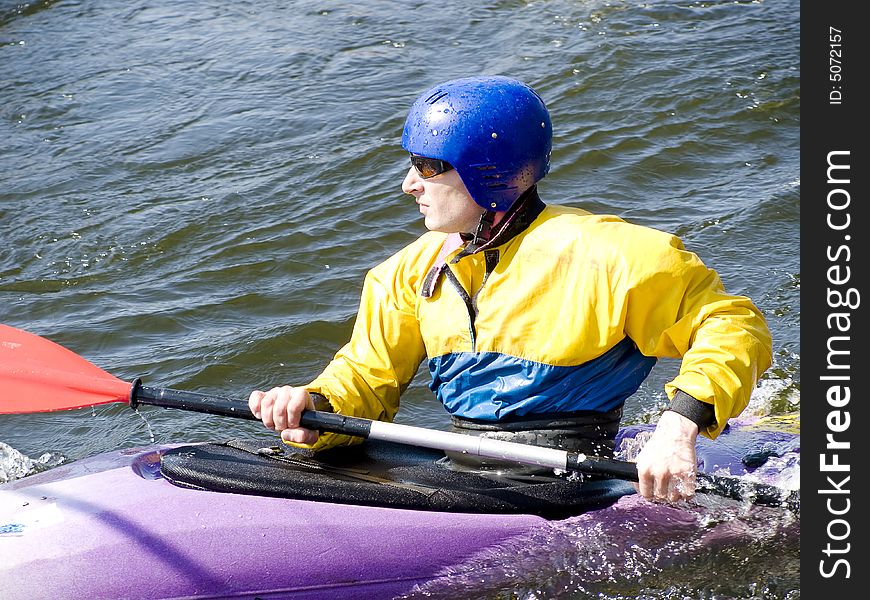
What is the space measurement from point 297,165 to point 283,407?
444cm

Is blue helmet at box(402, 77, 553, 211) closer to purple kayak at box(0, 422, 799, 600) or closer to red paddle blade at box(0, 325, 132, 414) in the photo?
purple kayak at box(0, 422, 799, 600)

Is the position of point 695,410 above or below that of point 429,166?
below

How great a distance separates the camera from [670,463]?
284cm

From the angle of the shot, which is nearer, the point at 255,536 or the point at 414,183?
the point at 255,536

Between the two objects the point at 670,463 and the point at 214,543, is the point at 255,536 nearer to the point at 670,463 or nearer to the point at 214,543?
the point at 214,543

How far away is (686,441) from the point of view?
2906 mm

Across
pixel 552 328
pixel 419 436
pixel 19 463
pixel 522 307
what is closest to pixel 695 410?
pixel 552 328

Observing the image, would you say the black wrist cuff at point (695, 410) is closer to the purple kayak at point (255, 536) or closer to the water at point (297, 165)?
the purple kayak at point (255, 536)

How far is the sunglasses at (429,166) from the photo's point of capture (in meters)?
3.30

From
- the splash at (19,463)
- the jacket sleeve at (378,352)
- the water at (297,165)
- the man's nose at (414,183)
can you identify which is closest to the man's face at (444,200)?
the man's nose at (414,183)

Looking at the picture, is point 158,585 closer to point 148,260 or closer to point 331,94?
point 148,260

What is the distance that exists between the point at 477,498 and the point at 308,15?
753 cm

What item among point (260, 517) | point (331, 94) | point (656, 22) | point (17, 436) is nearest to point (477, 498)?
point (260, 517)

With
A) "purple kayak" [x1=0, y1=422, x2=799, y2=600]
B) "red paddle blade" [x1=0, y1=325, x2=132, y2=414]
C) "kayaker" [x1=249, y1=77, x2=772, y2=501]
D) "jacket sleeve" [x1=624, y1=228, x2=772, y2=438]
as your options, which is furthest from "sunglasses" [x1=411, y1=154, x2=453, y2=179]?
"red paddle blade" [x1=0, y1=325, x2=132, y2=414]
